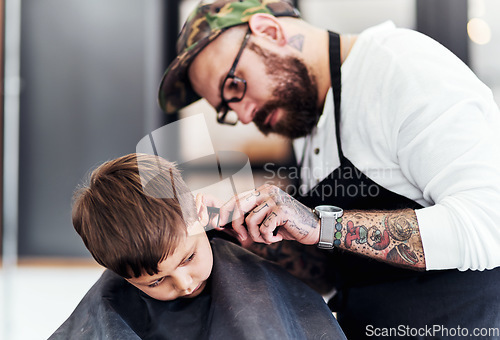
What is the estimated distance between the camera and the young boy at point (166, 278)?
965 millimetres

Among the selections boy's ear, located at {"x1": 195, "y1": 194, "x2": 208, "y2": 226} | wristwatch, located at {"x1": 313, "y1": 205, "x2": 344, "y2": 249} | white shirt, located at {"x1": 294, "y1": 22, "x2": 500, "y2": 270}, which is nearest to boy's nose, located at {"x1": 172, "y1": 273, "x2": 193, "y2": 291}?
boy's ear, located at {"x1": 195, "y1": 194, "x2": 208, "y2": 226}

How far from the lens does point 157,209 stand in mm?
980

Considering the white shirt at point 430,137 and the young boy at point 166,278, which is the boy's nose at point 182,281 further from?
the white shirt at point 430,137

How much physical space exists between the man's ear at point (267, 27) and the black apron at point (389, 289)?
16 cm

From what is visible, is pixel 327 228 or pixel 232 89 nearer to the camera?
pixel 327 228

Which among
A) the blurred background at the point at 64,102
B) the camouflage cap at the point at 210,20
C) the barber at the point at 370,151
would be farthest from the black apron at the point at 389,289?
the blurred background at the point at 64,102

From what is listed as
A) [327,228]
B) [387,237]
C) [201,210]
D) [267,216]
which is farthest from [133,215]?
[387,237]

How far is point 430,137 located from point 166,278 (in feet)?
2.34

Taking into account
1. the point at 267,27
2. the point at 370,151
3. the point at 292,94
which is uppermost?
the point at 267,27

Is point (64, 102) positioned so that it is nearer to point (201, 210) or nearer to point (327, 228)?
point (201, 210)

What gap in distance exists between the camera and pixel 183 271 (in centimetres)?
102

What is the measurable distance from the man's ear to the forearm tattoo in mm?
635

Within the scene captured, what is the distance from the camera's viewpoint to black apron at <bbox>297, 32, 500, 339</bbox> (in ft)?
3.58

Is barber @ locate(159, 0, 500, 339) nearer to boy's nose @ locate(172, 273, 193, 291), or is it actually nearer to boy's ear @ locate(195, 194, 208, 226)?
boy's ear @ locate(195, 194, 208, 226)
